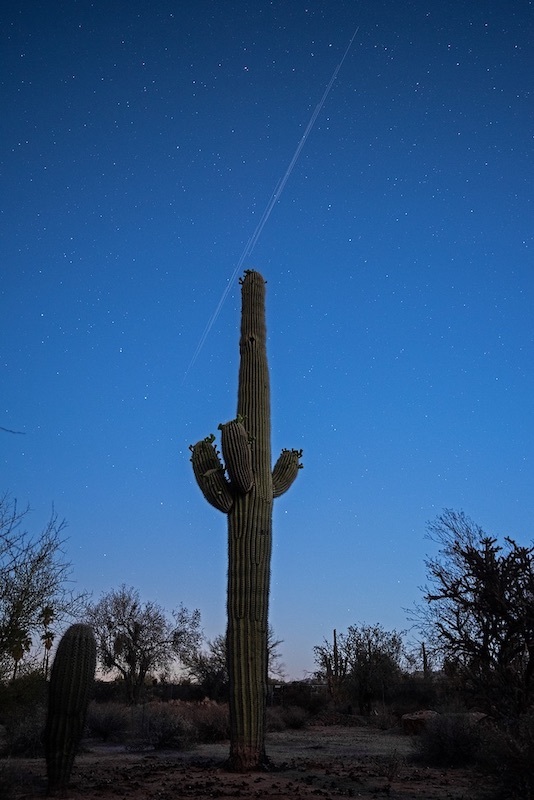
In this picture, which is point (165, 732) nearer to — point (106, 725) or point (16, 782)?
point (106, 725)

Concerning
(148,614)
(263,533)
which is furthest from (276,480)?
(148,614)

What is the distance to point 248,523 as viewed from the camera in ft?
33.1

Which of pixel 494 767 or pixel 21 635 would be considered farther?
pixel 21 635

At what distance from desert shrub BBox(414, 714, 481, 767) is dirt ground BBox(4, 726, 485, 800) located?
14.8 inches

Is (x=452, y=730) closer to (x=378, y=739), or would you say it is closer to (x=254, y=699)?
(x=254, y=699)

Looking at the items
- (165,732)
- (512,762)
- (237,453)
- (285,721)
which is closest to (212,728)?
(165,732)

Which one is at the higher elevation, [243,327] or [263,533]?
[243,327]

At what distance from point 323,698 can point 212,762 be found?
61.1ft

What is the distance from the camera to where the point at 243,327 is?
12039mm

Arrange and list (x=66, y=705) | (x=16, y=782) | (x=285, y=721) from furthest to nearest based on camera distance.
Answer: (x=285, y=721) → (x=66, y=705) → (x=16, y=782)

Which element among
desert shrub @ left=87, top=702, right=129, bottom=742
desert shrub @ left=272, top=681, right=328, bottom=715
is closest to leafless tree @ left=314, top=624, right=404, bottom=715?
desert shrub @ left=272, top=681, right=328, bottom=715

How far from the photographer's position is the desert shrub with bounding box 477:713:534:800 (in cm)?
581

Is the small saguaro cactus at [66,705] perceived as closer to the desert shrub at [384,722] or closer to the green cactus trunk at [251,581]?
the green cactus trunk at [251,581]

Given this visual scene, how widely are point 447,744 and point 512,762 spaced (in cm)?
641
